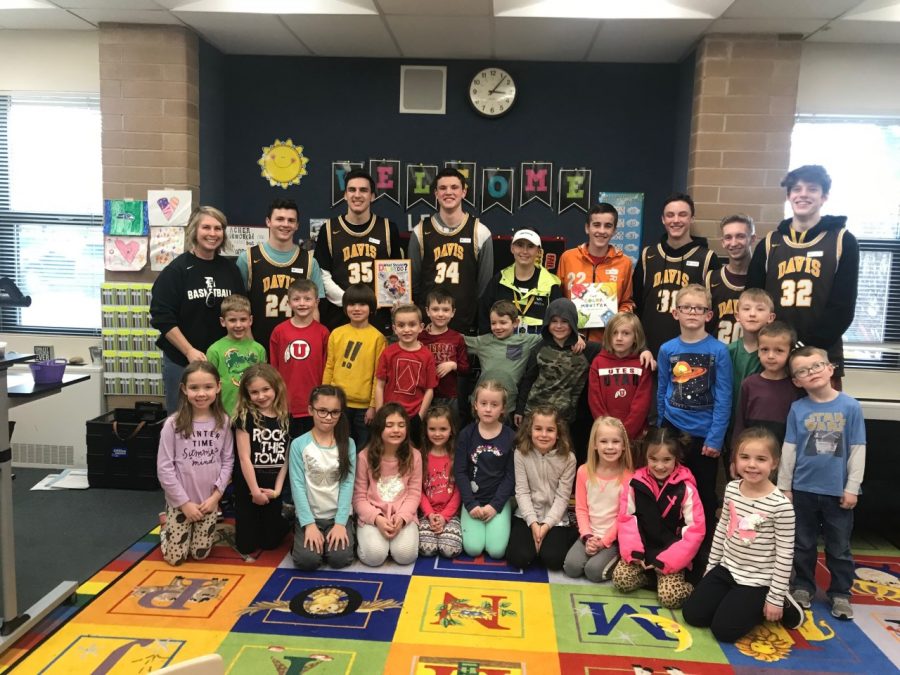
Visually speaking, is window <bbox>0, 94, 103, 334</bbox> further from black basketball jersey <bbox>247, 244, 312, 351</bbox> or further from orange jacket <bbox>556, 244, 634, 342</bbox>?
orange jacket <bbox>556, 244, 634, 342</bbox>

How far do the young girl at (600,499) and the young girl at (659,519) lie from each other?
0.24 feet

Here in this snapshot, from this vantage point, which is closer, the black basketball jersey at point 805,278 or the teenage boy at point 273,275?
the black basketball jersey at point 805,278

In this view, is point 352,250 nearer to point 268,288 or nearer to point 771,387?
point 268,288

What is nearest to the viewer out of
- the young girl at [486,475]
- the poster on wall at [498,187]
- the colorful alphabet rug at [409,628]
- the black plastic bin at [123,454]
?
the colorful alphabet rug at [409,628]

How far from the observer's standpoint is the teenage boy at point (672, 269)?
3.54m

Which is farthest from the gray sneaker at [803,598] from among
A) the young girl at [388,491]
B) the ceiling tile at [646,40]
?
the ceiling tile at [646,40]

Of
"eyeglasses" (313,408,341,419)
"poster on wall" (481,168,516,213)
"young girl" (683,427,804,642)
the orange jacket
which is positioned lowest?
"young girl" (683,427,804,642)

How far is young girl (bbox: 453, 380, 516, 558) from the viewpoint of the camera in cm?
325

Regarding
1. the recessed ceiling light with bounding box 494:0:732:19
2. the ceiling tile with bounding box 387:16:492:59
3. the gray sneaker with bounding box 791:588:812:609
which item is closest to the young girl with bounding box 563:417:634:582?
the gray sneaker with bounding box 791:588:812:609

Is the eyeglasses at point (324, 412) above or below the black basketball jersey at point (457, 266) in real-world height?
below

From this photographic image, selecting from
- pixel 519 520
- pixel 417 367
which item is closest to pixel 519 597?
pixel 519 520

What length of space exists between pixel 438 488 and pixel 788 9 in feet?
12.1

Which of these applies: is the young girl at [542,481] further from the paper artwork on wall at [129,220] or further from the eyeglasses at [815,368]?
the paper artwork on wall at [129,220]

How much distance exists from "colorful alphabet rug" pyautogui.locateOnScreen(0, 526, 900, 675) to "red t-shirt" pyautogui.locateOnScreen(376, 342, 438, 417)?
85cm
